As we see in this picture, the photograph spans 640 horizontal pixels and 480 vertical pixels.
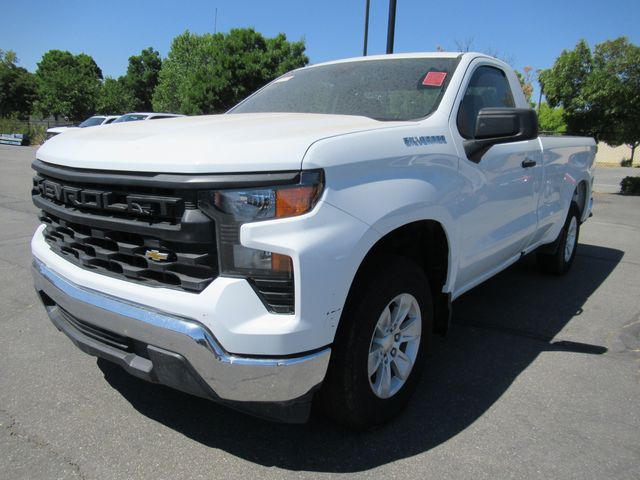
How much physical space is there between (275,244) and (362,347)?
0.68 m

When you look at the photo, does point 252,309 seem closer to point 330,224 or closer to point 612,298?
point 330,224

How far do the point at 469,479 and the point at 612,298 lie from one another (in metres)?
3.42

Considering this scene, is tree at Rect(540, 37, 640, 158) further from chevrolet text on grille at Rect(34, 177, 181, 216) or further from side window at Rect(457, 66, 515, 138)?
chevrolet text on grille at Rect(34, 177, 181, 216)

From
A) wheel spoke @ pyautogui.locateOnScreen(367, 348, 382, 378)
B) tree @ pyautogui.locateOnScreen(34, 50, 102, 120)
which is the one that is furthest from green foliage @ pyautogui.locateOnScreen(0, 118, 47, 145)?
wheel spoke @ pyautogui.locateOnScreen(367, 348, 382, 378)

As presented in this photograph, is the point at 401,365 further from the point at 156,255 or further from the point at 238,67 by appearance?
the point at 238,67

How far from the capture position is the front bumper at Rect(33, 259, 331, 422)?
1.96 m

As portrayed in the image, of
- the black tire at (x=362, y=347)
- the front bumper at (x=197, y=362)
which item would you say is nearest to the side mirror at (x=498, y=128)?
the black tire at (x=362, y=347)

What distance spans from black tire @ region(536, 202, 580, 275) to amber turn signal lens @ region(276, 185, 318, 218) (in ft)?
13.2

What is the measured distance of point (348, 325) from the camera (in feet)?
7.28

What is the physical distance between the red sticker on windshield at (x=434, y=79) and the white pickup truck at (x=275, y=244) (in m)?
0.01

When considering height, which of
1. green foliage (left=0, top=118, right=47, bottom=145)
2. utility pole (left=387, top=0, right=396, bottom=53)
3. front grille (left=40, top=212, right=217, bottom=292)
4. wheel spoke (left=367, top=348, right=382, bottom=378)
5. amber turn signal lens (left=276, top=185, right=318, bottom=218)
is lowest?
green foliage (left=0, top=118, right=47, bottom=145)

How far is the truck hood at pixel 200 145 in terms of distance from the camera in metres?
1.94

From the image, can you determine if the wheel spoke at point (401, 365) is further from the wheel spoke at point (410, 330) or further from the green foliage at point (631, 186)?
the green foliage at point (631, 186)

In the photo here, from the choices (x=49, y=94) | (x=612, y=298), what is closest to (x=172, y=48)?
(x=49, y=94)
